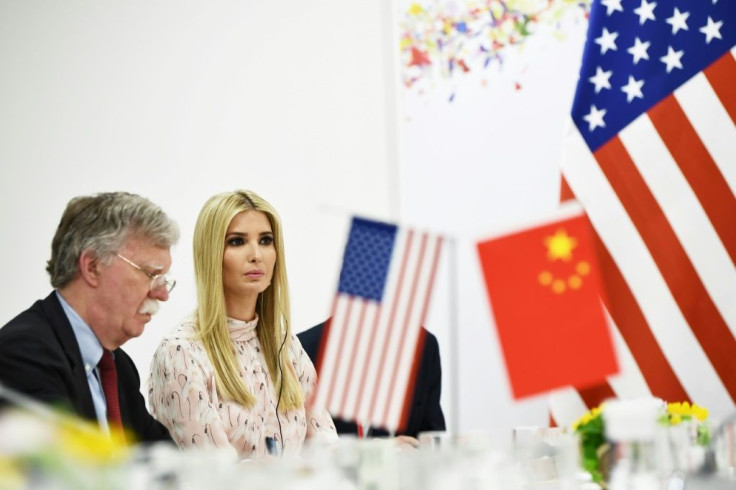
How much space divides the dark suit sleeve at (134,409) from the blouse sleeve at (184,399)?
56 mm

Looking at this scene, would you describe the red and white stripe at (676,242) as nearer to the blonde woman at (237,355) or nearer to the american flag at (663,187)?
the american flag at (663,187)

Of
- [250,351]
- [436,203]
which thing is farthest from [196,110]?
[250,351]

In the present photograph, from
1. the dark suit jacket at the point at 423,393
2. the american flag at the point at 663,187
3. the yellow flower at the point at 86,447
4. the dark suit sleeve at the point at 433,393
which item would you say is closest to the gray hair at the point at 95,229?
the yellow flower at the point at 86,447

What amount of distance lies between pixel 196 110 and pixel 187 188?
328 mm

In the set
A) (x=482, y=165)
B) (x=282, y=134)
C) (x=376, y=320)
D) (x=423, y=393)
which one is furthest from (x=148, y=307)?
(x=482, y=165)

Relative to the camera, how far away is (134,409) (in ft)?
8.22

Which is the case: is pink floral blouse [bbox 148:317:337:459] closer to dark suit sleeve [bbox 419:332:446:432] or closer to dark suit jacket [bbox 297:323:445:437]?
dark suit jacket [bbox 297:323:445:437]

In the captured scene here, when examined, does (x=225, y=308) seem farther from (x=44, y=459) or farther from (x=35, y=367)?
(x=44, y=459)

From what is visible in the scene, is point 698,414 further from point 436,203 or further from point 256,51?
point 256,51

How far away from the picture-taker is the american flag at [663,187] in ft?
11.2

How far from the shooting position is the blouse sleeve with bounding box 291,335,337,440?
297 centimetres

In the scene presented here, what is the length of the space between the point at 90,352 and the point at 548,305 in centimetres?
110

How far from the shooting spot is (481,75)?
165 inches

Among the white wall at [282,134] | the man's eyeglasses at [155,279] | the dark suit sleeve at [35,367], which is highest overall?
the white wall at [282,134]
